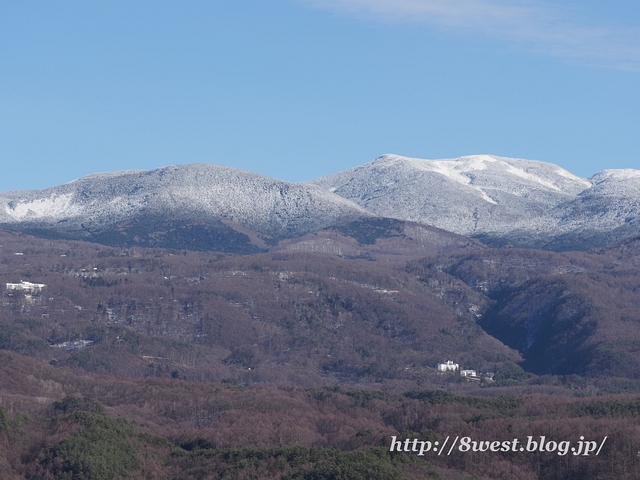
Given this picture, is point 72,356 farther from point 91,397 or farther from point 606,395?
point 606,395

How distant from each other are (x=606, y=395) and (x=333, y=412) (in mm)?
33216

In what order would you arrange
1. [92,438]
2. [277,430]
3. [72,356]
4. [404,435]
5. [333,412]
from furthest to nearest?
[72,356], [333,412], [277,430], [404,435], [92,438]

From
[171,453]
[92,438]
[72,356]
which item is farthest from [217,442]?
[72,356]

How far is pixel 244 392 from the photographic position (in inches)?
6235

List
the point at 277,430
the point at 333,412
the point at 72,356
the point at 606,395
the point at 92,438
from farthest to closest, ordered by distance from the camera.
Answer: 1. the point at 72,356
2. the point at 606,395
3. the point at 333,412
4. the point at 277,430
5. the point at 92,438

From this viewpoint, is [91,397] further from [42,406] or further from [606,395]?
[606,395]

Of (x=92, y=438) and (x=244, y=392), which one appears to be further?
(x=244, y=392)

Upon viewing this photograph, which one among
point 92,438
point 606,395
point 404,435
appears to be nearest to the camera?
point 92,438

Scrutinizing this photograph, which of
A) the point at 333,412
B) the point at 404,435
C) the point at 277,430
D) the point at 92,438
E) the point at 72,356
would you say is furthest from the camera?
the point at 72,356

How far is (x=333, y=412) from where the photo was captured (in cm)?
15088

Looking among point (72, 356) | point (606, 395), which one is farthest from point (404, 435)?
point (72, 356)

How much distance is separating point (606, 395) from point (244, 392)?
40113mm

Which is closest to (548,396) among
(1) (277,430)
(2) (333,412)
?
(2) (333,412)

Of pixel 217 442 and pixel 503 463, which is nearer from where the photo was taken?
pixel 503 463
